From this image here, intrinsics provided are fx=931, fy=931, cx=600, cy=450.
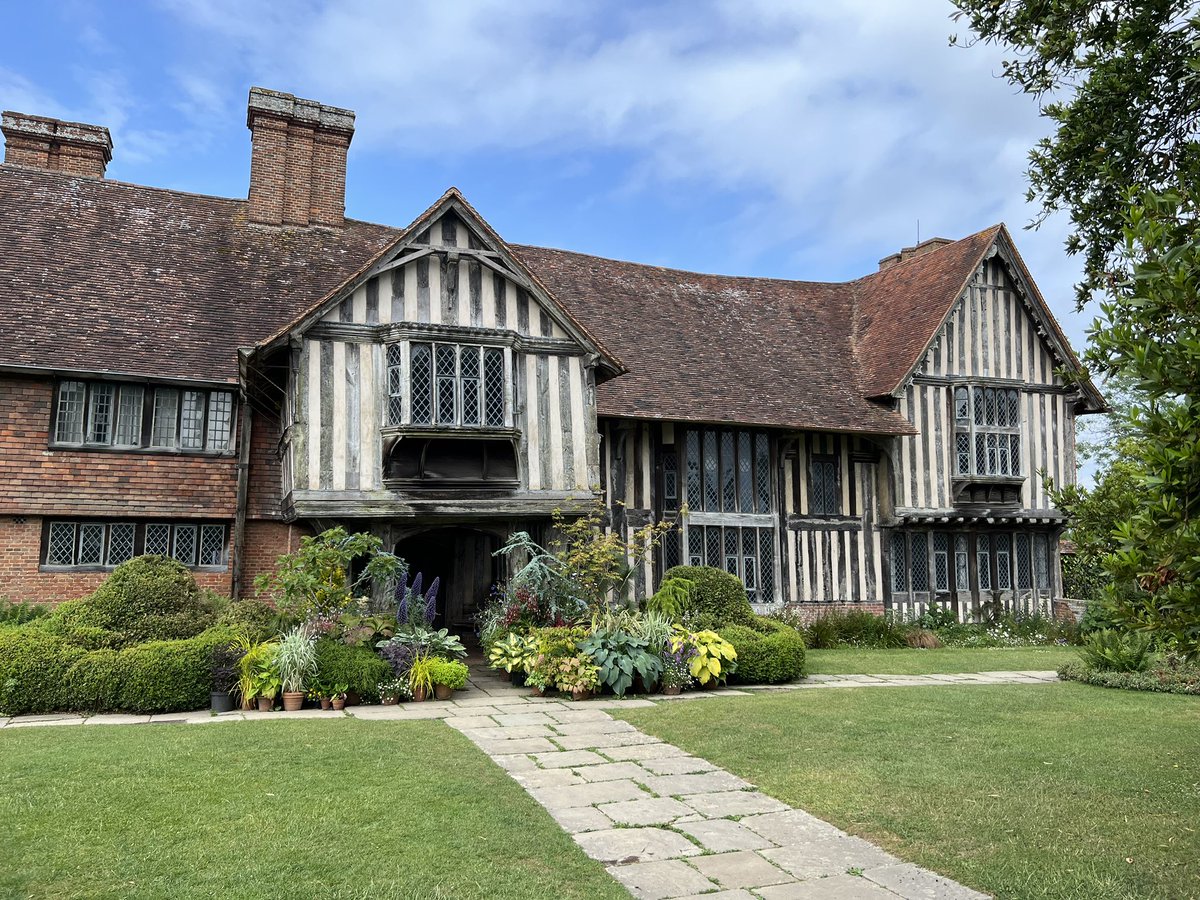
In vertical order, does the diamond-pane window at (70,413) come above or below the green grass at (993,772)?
above

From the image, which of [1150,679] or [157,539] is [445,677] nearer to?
[157,539]

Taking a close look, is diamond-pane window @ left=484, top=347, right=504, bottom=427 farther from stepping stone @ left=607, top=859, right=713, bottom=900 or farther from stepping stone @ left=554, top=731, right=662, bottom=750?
stepping stone @ left=607, top=859, right=713, bottom=900

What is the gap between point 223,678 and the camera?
32.7ft

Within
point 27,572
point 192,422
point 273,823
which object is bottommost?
point 273,823

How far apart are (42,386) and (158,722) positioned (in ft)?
25.0

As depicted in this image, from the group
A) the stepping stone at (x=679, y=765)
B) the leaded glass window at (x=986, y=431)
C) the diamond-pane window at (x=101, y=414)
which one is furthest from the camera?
the leaded glass window at (x=986, y=431)

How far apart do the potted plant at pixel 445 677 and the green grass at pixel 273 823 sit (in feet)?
8.40

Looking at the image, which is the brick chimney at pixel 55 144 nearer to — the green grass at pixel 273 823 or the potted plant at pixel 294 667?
the potted plant at pixel 294 667

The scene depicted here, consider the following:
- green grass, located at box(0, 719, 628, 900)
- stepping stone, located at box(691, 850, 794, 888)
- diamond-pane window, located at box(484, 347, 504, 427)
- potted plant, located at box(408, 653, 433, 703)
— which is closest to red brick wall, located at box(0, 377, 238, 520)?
diamond-pane window, located at box(484, 347, 504, 427)

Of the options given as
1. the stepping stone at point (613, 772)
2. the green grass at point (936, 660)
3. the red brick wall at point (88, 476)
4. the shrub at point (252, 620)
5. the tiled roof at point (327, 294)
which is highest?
the tiled roof at point (327, 294)

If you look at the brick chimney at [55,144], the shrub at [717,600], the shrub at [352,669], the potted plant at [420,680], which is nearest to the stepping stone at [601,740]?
the potted plant at [420,680]

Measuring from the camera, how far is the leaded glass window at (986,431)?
1895 centimetres

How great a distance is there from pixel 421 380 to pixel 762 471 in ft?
25.4

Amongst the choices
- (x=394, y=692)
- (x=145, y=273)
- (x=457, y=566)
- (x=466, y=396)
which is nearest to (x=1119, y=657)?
(x=394, y=692)
